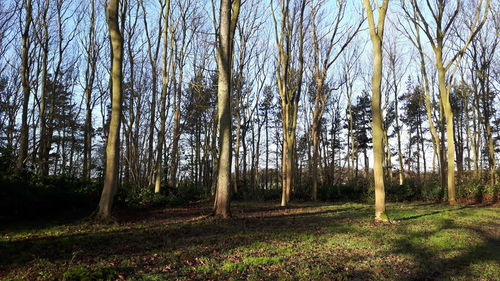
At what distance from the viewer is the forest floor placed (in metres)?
4.37

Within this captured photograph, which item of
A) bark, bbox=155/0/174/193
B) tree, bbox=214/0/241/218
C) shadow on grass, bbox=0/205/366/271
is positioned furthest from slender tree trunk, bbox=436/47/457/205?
bark, bbox=155/0/174/193

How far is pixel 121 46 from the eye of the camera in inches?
383

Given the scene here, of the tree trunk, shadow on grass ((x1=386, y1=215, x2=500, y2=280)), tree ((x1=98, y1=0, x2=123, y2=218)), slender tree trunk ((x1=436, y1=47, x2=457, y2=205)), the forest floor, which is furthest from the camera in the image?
slender tree trunk ((x1=436, y1=47, x2=457, y2=205))

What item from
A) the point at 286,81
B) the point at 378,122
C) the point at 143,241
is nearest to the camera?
the point at 143,241

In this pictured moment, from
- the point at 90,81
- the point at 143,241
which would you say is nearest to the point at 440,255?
the point at 143,241

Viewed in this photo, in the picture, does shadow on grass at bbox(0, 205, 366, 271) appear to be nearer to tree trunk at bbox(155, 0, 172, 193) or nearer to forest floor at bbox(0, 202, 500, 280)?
forest floor at bbox(0, 202, 500, 280)

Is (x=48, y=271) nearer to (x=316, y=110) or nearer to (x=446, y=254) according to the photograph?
(x=446, y=254)

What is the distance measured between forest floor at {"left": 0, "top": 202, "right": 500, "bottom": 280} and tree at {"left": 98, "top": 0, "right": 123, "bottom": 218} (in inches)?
30.9

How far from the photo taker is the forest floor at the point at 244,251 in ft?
14.3

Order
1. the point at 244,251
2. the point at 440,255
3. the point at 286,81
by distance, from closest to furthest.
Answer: the point at 244,251 → the point at 440,255 → the point at 286,81

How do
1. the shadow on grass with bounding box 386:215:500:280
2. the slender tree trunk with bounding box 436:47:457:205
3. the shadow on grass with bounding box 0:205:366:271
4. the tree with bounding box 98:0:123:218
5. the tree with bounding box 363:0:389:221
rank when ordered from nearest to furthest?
Answer: 1. the shadow on grass with bounding box 386:215:500:280
2. the shadow on grass with bounding box 0:205:366:271
3. the tree with bounding box 98:0:123:218
4. the tree with bounding box 363:0:389:221
5. the slender tree trunk with bounding box 436:47:457:205

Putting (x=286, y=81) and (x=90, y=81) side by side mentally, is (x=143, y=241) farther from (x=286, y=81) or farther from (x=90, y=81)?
(x=90, y=81)

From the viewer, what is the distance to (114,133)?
9.26m

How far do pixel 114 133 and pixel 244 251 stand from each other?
18.4 feet
